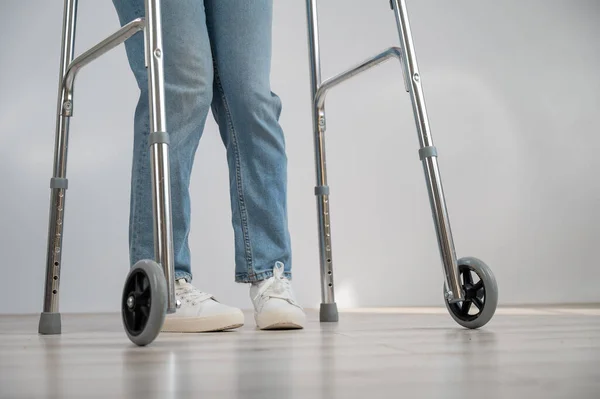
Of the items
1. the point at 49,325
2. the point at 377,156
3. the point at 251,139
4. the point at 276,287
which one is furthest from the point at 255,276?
the point at 377,156

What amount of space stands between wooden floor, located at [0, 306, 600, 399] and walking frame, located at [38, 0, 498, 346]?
0.23 ft

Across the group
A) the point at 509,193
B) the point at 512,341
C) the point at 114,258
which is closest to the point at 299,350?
the point at 512,341

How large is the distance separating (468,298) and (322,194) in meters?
0.54

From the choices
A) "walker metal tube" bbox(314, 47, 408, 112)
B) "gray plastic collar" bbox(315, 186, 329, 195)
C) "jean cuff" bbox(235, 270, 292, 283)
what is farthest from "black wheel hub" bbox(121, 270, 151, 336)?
"gray plastic collar" bbox(315, 186, 329, 195)

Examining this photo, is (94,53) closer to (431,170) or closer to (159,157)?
(159,157)

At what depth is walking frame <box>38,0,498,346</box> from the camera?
816 mm

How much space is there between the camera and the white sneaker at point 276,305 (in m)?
1.14

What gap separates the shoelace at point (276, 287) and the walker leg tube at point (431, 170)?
31 centimetres

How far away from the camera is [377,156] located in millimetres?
2963

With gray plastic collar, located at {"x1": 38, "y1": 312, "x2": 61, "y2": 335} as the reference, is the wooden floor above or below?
below

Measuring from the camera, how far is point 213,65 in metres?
1.32

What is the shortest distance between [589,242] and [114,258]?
7.14 ft

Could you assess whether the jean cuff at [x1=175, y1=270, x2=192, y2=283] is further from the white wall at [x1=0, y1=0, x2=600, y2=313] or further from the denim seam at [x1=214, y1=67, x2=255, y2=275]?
the white wall at [x1=0, y1=0, x2=600, y2=313]

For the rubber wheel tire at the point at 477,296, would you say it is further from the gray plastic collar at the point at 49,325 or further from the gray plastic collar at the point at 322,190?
the gray plastic collar at the point at 49,325
